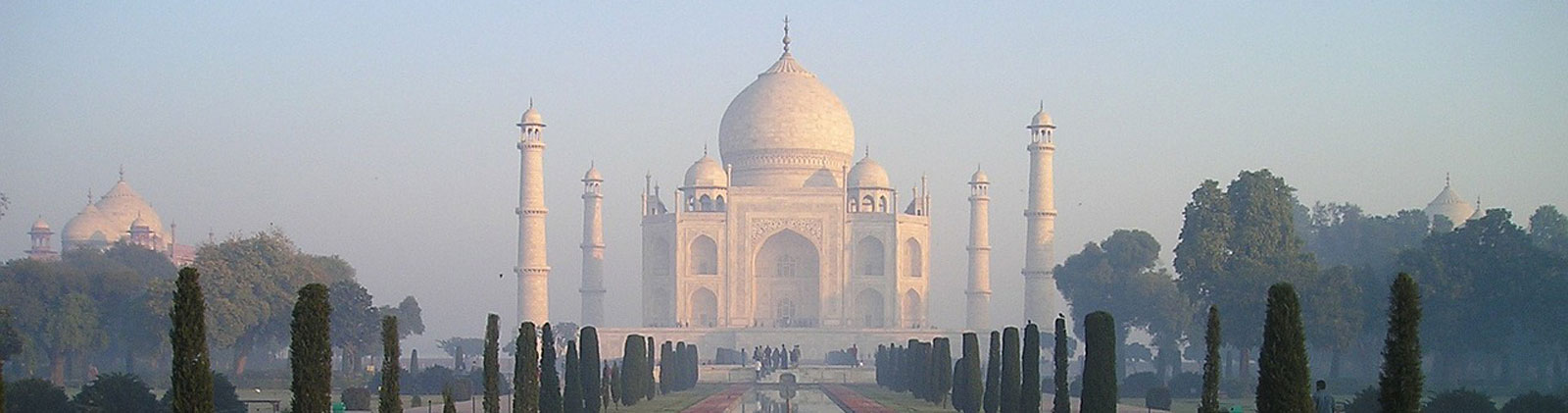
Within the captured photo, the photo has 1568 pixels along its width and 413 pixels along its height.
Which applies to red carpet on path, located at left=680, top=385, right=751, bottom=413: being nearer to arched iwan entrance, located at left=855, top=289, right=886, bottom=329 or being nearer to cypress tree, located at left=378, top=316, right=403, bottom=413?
cypress tree, located at left=378, top=316, right=403, bottom=413

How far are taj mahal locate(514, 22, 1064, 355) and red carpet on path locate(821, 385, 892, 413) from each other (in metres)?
13.5

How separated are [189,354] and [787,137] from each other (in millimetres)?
48215

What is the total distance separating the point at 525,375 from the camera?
905 inches

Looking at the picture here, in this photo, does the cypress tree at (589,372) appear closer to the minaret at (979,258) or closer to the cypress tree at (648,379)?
the cypress tree at (648,379)

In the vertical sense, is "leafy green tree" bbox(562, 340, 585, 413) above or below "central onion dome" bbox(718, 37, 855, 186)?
below

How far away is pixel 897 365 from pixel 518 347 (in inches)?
791

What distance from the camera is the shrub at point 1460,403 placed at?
22844 mm

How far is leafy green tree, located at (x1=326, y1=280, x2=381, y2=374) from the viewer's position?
143 feet

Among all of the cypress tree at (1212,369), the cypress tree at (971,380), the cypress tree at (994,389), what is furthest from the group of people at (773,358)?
the cypress tree at (1212,369)

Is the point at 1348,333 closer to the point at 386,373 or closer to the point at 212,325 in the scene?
the point at 212,325

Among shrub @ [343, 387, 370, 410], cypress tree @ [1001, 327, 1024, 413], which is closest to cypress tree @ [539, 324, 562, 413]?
shrub @ [343, 387, 370, 410]

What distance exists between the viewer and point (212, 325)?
40.7 m

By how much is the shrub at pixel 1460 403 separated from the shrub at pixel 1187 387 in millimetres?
12643

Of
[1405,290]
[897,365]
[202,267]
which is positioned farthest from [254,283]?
[1405,290]
